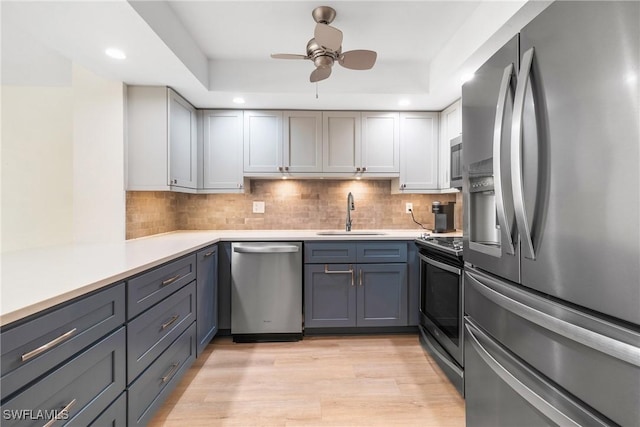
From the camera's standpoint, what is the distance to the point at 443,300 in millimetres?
2053

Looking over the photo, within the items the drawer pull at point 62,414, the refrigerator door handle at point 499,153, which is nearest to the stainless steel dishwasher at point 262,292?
the drawer pull at point 62,414

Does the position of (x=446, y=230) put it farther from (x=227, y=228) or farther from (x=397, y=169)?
(x=227, y=228)

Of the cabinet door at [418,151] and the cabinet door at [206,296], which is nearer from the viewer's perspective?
the cabinet door at [206,296]

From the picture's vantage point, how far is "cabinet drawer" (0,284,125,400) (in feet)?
2.54

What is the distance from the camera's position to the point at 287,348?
95.2 inches

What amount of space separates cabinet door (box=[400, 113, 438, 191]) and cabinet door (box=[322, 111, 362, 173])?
19.0 inches

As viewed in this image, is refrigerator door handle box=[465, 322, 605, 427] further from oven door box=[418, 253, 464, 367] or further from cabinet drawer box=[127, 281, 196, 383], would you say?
cabinet drawer box=[127, 281, 196, 383]

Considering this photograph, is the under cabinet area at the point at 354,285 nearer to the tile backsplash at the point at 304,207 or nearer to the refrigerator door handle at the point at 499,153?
the tile backsplash at the point at 304,207

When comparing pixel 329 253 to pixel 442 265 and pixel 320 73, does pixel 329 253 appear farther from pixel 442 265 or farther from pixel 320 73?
pixel 320 73

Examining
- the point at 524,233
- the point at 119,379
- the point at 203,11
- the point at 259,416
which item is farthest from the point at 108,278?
the point at 203,11

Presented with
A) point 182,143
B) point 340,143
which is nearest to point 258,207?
point 182,143

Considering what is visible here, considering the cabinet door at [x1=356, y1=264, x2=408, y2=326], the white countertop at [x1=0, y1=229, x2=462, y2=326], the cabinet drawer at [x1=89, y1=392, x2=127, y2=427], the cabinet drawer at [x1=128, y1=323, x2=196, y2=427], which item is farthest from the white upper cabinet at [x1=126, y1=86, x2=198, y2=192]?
the cabinet door at [x1=356, y1=264, x2=408, y2=326]

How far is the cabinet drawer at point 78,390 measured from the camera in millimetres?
812

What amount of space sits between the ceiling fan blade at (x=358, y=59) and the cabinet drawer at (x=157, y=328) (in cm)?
188
